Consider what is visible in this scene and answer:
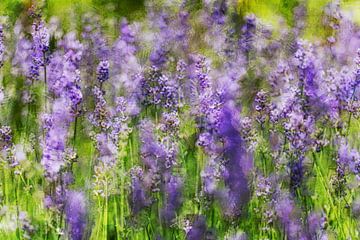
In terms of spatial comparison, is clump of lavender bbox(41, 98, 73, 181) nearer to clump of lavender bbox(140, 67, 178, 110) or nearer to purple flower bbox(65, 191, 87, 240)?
purple flower bbox(65, 191, 87, 240)

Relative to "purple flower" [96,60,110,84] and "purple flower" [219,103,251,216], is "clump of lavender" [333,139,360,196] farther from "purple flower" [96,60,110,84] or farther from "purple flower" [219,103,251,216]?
"purple flower" [96,60,110,84]

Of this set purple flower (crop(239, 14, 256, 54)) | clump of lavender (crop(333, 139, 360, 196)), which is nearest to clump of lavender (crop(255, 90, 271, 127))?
purple flower (crop(239, 14, 256, 54))

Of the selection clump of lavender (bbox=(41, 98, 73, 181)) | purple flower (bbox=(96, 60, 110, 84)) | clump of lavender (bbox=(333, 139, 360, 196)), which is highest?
purple flower (bbox=(96, 60, 110, 84))

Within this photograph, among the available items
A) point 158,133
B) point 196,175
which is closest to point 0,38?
point 158,133

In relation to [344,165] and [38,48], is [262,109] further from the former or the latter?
[38,48]

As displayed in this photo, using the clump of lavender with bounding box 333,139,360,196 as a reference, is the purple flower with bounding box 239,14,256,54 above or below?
above

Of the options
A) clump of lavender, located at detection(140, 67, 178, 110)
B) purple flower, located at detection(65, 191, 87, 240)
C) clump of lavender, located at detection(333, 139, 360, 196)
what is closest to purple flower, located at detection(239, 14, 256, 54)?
clump of lavender, located at detection(140, 67, 178, 110)

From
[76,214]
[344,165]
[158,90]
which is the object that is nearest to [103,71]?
[158,90]
